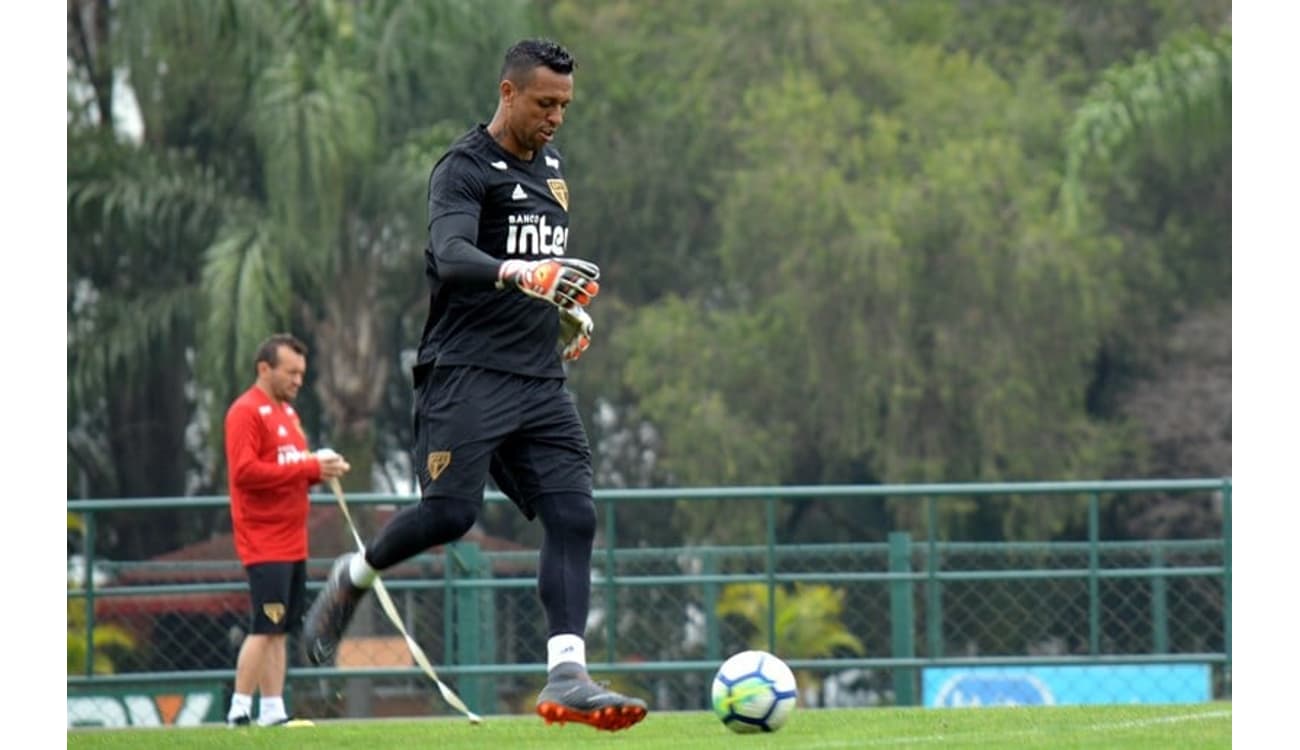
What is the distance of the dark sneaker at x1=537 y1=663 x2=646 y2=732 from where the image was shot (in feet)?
24.5

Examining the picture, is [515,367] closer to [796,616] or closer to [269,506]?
[269,506]

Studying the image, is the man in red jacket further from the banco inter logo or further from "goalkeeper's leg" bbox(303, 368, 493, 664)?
the banco inter logo

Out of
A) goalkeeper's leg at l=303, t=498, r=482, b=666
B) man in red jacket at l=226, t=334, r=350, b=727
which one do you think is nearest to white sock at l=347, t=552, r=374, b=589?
goalkeeper's leg at l=303, t=498, r=482, b=666

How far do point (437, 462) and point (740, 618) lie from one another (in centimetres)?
853

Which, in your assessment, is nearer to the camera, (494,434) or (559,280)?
(559,280)

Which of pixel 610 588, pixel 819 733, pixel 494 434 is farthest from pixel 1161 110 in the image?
pixel 494 434

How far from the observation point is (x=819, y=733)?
8.77 meters

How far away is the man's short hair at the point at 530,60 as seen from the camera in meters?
7.75

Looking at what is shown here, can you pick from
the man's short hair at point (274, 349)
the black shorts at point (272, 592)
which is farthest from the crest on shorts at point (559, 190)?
the black shorts at point (272, 592)

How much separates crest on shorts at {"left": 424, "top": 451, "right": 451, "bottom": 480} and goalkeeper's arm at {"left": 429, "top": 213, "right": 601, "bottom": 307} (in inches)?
25.3

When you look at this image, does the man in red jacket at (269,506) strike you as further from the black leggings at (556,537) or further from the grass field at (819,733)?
the black leggings at (556,537)

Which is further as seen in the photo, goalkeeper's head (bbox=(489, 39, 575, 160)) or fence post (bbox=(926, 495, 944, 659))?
fence post (bbox=(926, 495, 944, 659))

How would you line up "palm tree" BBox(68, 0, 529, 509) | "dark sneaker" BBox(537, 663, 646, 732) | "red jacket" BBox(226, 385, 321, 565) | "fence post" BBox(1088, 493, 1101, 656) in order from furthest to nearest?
"palm tree" BBox(68, 0, 529, 509)
"fence post" BBox(1088, 493, 1101, 656)
"red jacket" BBox(226, 385, 321, 565)
"dark sneaker" BBox(537, 663, 646, 732)

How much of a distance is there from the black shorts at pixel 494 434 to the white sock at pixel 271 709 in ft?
12.9
